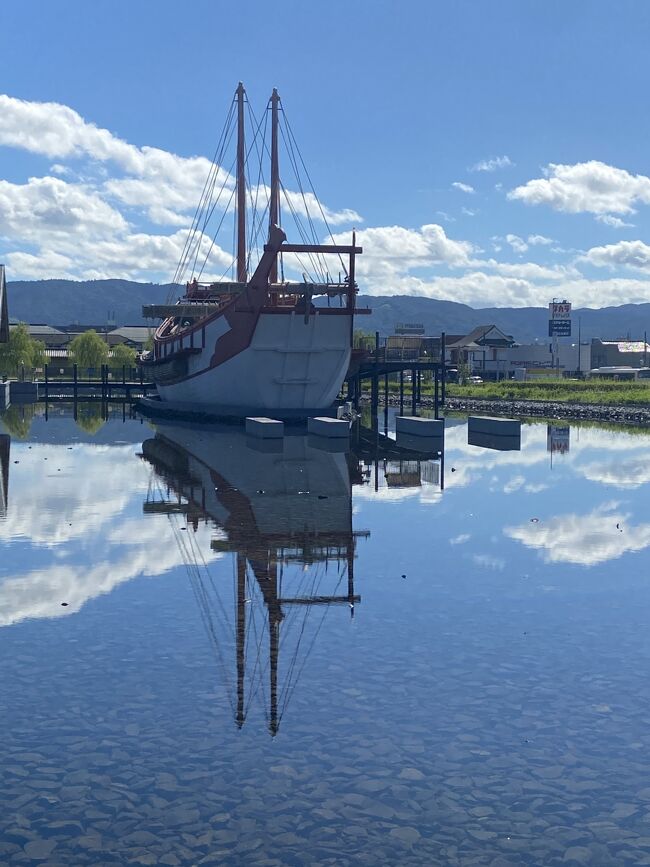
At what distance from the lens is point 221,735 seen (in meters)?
11.6

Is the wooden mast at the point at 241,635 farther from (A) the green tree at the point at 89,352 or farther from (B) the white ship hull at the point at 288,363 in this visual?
(A) the green tree at the point at 89,352

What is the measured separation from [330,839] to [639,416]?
72.6 meters

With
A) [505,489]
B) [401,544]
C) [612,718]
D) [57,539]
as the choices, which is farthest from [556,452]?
[612,718]

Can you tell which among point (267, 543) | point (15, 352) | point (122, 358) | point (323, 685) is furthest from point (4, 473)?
point (122, 358)

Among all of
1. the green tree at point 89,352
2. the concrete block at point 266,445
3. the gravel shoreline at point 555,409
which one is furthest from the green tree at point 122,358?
the concrete block at point 266,445

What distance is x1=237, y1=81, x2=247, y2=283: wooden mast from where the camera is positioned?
3300 inches

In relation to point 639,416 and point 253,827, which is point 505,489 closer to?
point 253,827

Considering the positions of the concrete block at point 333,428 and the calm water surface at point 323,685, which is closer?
the calm water surface at point 323,685

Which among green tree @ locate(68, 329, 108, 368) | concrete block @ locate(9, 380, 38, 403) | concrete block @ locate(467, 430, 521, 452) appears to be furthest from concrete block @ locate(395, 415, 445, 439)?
green tree @ locate(68, 329, 108, 368)

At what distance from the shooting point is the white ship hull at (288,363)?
65.5 m

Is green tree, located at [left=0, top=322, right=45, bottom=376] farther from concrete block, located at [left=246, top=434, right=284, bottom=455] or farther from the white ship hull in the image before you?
concrete block, located at [left=246, top=434, right=284, bottom=455]

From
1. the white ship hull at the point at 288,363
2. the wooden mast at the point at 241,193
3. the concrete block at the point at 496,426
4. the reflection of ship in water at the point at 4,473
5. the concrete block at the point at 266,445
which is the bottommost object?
the reflection of ship in water at the point at 4,473

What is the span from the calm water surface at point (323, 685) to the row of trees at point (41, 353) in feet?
299

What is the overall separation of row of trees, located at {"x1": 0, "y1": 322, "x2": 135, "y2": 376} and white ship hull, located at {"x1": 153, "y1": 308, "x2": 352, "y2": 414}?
2086 inches
